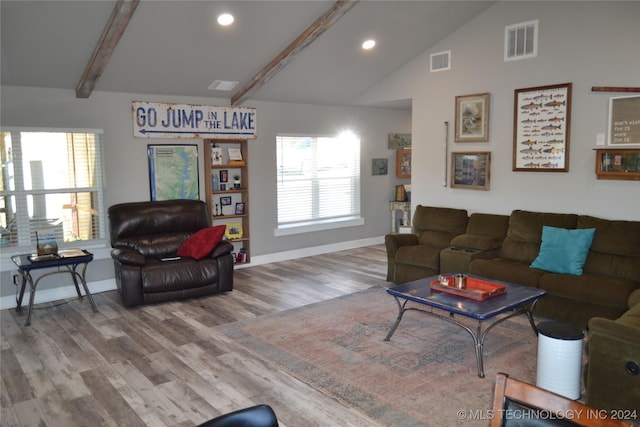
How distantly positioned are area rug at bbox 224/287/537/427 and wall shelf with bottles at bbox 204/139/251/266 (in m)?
2.22

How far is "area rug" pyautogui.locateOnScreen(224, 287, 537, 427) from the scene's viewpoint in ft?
10.2

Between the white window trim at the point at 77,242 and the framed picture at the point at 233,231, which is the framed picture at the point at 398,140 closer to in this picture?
the framed picture at the point at 233,231

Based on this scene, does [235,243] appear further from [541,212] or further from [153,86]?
[541,212]

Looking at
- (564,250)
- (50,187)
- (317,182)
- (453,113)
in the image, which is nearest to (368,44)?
(453,113)

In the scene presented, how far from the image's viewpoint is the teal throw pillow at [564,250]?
4551 millimetres

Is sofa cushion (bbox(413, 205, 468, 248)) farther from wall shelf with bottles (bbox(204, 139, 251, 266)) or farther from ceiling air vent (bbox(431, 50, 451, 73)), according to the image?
wall shelf with bottles (bbox(204, 139, 251, 266))

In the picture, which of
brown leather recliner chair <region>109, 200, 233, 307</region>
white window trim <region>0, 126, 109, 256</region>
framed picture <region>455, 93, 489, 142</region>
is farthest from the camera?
framed picture <region>455, 93, 489, 142</region>

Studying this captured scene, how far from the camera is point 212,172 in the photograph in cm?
670

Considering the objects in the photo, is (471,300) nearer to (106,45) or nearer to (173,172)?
(106,45)

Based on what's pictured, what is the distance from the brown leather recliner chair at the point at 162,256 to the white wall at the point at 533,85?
2.87 meters

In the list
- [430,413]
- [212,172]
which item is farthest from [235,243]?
[430,413]

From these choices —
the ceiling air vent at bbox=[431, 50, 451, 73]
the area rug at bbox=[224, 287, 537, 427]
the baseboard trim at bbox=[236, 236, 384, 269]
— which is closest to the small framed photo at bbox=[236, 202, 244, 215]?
the baseboard trim at bbox=[236, 236, 384, 269]

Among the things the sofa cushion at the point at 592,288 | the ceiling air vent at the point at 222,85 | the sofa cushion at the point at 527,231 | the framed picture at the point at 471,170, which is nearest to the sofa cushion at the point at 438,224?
the framed picture at the point at 471,170

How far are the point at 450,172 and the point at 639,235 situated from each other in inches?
92.9
